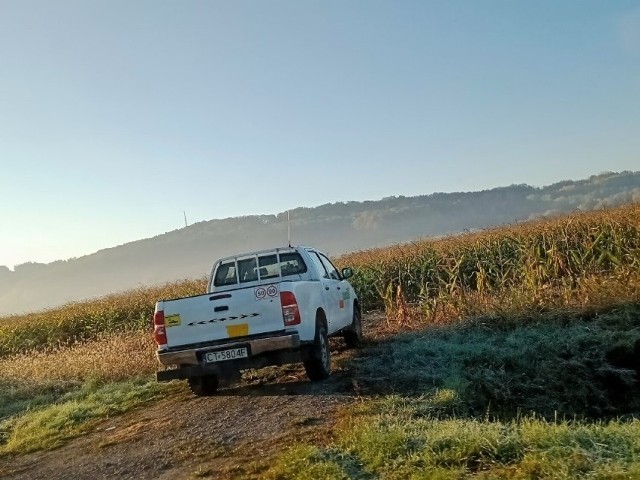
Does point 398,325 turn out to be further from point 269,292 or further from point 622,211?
point 622,211

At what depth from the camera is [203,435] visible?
25.2ft

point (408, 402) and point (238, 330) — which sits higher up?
point (238, 330)

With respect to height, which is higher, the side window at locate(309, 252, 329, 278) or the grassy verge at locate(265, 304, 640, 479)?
the side window at locate(309, 252, 329, 278)

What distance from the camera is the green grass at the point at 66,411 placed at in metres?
9.38

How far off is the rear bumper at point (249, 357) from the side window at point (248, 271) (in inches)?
95.6

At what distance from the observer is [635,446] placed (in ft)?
16.6

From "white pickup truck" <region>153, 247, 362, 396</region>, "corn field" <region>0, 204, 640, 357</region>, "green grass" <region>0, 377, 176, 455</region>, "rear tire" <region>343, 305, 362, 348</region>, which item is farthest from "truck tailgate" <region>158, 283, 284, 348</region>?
"corn field" <region>0, 204, 640, 357</region>

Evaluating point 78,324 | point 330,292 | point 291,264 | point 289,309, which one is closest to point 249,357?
point 289,309

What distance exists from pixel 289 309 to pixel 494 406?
9.37ft

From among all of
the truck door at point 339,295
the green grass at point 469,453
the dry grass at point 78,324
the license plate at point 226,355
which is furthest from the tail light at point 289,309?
the dry grass at point 78,324

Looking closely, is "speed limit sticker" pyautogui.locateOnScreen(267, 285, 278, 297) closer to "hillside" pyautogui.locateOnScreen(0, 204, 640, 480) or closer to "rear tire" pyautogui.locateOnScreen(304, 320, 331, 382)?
"rear tire" pyautogui.locateOnScreen(304, 320, 331, 382)

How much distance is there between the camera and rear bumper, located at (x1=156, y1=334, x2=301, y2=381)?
9023mm

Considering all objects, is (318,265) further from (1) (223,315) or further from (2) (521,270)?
(2) (521,270)

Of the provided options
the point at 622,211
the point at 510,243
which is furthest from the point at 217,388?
the point at 622,211
